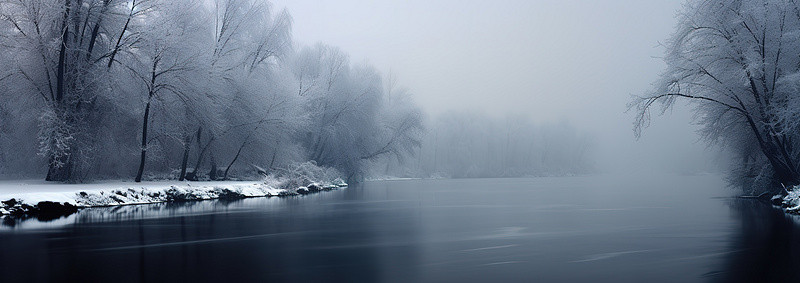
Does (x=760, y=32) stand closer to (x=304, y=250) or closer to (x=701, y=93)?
(x=701, y=93)

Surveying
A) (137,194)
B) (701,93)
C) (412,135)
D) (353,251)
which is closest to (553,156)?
(412,135)

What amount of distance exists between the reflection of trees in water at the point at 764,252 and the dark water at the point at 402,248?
0.08 ft

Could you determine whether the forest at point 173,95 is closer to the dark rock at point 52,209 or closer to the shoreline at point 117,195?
the shoreline at point 117,195

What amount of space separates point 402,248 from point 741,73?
17414mm

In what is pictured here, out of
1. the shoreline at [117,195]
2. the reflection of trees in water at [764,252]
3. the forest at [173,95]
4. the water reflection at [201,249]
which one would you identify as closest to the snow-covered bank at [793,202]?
the reflection of trees in water at [764,252]

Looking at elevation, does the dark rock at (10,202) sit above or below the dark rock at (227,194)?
above

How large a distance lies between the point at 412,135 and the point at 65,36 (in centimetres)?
3474

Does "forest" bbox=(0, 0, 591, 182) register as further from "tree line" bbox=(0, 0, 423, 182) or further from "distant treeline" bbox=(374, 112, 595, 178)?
"distant treeline" bbox=(374, 112, 595, 178)

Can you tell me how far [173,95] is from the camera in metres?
30.8

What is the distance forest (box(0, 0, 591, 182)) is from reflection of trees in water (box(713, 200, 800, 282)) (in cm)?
2275

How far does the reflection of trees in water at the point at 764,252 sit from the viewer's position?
9133 mm

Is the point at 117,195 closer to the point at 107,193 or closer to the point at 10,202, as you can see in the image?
the point at 107,193

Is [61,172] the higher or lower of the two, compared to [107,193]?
higher

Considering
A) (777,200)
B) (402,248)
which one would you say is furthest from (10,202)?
(777,200)
